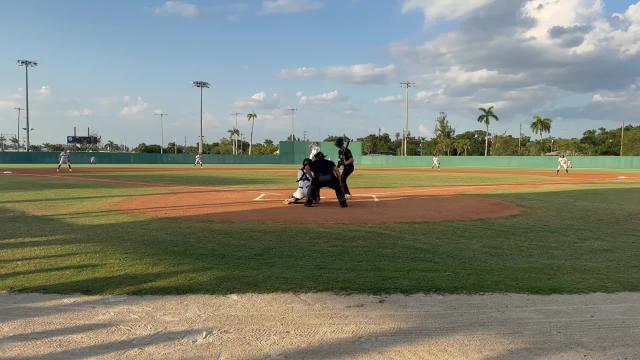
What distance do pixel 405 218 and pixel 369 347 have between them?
7473mm

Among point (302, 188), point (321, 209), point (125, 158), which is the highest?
point (125, 158)

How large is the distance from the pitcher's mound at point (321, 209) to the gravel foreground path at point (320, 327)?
220 inches

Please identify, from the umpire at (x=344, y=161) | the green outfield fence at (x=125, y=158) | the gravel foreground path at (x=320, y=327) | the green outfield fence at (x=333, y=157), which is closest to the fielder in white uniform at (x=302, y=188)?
the umpire at (x=344, y=161)

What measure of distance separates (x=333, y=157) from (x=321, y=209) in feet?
215

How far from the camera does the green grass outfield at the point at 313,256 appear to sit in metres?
5.43

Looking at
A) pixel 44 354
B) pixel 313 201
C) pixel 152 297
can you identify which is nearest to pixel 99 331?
pixel 44 354

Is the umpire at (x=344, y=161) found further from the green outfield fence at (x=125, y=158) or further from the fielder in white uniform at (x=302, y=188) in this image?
the green outfield fence at (x=125, y=158)

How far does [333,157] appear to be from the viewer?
7800 cm

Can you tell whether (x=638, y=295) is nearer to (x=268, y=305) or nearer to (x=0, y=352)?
(x=268, y=305)

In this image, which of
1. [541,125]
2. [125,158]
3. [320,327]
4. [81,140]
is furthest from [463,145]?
[320,327]

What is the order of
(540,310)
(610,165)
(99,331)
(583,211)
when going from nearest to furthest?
1. (99,331)
2. (540,310)
3. (583,211)
4. (610,165)

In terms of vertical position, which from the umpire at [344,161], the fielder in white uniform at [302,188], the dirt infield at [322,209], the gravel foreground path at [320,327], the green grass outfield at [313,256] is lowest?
the gravel foreground path at [320,327]

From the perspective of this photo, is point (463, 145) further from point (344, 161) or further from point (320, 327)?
point (320, 327)

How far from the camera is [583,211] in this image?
12.8m
